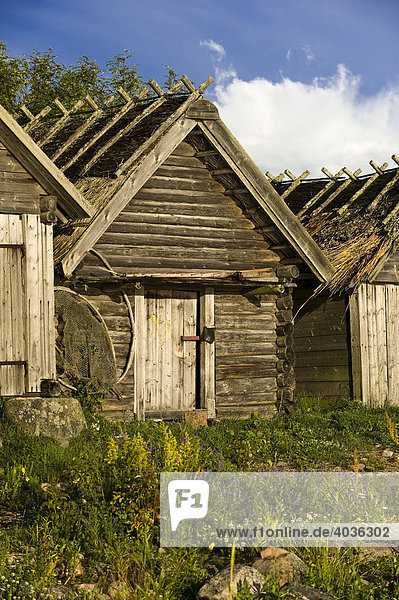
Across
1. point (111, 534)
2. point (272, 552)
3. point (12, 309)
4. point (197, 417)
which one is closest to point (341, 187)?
point (197, 417)

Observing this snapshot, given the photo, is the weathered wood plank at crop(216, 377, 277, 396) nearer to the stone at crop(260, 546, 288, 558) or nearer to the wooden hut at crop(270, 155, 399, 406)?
the wooden hut at crop(270, 155, 399, 406)

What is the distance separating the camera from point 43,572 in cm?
541

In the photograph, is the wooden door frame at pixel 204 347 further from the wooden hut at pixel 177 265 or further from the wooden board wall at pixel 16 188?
the wooden board wall at pixel 16 188

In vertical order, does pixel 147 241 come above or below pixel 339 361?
above

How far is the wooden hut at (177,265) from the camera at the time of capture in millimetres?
11711

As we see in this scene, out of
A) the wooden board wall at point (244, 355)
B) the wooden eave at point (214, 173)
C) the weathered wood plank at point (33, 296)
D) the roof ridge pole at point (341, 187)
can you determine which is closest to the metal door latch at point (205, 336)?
the wooden board wall at point (244, 355)

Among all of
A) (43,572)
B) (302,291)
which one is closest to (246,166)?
(302,291)

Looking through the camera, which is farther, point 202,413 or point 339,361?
point 339,361

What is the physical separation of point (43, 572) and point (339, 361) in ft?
33.2

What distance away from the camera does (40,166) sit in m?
10.2

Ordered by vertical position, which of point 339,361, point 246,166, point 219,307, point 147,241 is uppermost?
point 246,166

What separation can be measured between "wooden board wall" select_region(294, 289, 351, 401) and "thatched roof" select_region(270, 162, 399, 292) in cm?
67

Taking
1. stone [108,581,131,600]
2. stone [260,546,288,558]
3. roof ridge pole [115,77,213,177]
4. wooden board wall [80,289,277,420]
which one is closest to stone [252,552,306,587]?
stone [260,546,288,558]

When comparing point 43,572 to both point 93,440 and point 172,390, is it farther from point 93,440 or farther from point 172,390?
point 172,390
